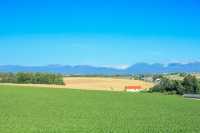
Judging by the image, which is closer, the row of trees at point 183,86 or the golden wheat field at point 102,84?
the row of trees at point 183,86

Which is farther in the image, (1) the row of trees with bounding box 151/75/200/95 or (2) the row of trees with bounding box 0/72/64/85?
(2) the row of trees with bounding box 0/72/64/85

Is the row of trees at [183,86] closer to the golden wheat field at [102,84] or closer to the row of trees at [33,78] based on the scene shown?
the golden wheat field at [102,84]

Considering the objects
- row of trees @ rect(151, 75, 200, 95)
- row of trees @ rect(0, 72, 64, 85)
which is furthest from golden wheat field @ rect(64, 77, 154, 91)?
row of trees @ rect(151, 75, 200, 95)

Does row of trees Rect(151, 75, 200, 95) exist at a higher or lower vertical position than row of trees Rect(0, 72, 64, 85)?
lower

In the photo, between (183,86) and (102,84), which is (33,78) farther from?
(183,86)

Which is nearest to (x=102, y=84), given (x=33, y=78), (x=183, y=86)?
(x=33, y=78)

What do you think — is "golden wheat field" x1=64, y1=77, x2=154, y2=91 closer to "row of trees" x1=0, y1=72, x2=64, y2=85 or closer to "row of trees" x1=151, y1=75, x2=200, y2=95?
"row of trees" x1=0, y1=72, x2=64, y2=85

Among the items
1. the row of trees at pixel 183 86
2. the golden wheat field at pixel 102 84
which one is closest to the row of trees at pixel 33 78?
the golden wheat field at pixel 102 84

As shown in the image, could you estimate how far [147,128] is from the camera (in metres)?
23.4

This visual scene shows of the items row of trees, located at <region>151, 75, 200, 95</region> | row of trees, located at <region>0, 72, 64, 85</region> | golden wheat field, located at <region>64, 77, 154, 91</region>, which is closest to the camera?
row of trees, located at <region>151, 75, 200, 95</region>

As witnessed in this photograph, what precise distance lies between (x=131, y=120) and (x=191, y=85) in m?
50.5

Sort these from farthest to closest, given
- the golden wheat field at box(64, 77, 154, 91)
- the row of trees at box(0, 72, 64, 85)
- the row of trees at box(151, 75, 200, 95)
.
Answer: the row of trees at box(0, 72, 64, 85) < the golden wheat field at box(64, 77, 154, 91) < the row of trees at box(151, 75, 200, 95)

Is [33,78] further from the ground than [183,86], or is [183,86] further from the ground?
[33,78]

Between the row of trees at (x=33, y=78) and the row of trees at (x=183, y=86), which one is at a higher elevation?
the row of trees at (x=33, y=78)
